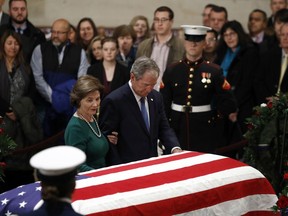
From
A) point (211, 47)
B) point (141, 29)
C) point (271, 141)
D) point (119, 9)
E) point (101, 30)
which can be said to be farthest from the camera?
point (119, 9)

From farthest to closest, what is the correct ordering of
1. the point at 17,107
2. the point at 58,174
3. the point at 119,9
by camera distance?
the point at 119,9 → the point at 17,107 → the point at 58,174

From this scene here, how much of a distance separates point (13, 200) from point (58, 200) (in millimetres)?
1453

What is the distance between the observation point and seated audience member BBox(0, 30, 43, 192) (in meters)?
7.84

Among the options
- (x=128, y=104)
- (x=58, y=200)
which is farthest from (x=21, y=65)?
(x=58, y=200)

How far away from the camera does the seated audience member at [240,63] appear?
28.5ft

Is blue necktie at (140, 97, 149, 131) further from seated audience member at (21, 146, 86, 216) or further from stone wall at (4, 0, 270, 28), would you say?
stone wall at (4, 0, 270, 28)

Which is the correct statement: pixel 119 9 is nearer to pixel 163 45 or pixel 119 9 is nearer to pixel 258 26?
pixel 258 26

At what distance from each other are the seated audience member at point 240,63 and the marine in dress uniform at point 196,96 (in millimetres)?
1314

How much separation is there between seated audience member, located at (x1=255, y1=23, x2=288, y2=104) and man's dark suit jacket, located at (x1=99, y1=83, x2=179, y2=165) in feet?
8.97

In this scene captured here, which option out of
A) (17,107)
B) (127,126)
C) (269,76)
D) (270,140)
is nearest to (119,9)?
(269,76)

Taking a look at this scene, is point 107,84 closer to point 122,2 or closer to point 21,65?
point 21,65

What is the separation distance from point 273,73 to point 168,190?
3647mm

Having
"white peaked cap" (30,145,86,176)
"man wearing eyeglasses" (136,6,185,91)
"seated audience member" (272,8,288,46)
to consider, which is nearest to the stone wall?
"seated audience member" (272,8,288,46)

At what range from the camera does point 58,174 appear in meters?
3.61
